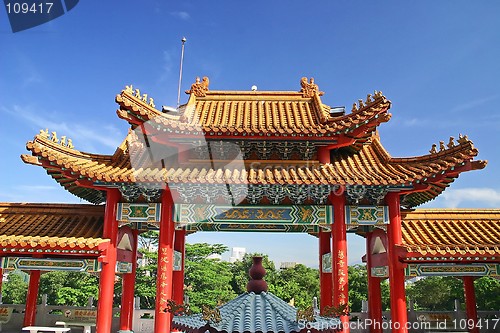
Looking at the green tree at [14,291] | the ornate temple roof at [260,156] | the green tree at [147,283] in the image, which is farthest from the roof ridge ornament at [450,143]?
the green tree at [14,291]

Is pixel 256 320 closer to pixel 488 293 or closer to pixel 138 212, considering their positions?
pixel 138 212

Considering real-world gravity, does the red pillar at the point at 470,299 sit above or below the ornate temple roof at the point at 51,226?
below

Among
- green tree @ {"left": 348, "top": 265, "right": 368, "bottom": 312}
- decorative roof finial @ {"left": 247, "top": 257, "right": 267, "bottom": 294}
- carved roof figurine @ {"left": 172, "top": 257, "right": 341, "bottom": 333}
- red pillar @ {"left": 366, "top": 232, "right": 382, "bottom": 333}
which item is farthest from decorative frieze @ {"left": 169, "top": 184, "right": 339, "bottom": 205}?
green tree @ {"left": 348, "top": 265, "right": 368, "bottom": 312}

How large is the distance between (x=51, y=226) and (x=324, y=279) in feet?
26.1

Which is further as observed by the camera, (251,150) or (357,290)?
(357,290)

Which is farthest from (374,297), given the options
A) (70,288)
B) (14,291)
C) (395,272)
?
(14,291)

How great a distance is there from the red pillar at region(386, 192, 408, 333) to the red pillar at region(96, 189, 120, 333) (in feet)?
23.1

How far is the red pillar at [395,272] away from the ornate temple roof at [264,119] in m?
2.11

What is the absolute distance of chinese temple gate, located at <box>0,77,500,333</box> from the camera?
→ 982cm

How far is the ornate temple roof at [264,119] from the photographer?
1040cm

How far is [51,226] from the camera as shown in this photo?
11172 mm

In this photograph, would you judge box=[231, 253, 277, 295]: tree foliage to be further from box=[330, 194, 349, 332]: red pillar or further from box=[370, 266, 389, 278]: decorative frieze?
box=[330, 194, 349, 332]: red pillar

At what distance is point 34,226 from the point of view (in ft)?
36.6

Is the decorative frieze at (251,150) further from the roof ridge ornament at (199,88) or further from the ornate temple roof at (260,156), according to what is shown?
the roof ridge ornament at (199,88)
